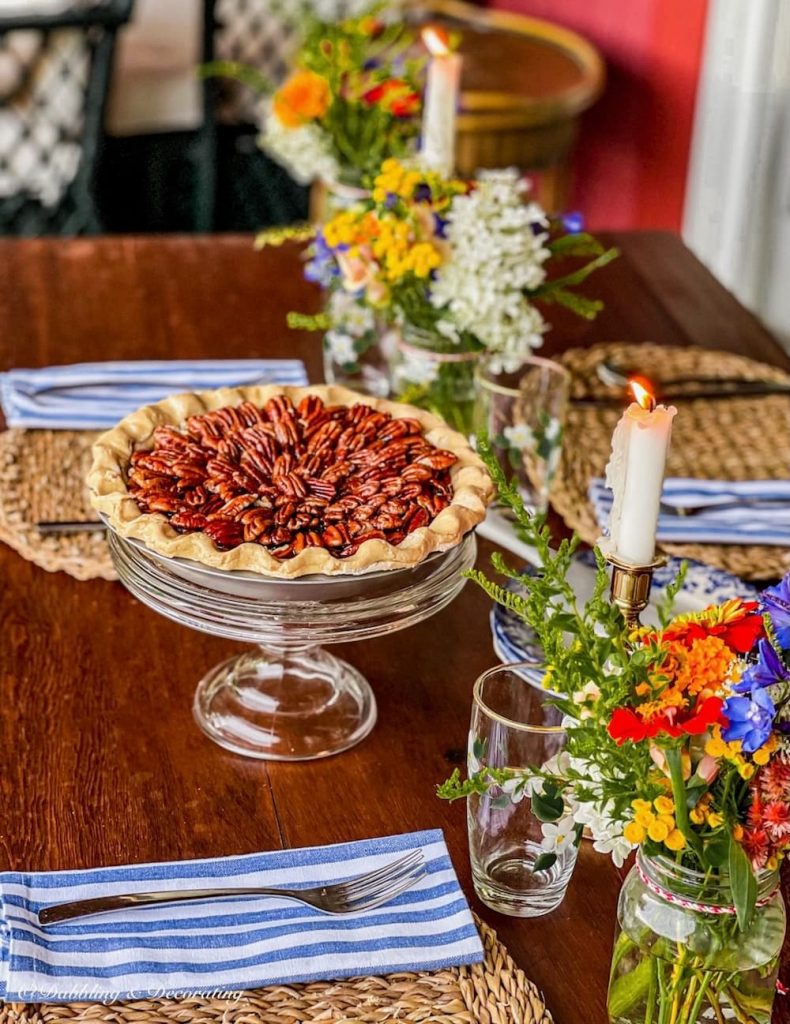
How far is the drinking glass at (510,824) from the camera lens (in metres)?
0.90

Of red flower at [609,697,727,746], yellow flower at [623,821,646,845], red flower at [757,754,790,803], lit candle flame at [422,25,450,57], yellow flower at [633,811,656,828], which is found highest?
lit candle flame at [422,25,450,57]

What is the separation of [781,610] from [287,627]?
1.24ft

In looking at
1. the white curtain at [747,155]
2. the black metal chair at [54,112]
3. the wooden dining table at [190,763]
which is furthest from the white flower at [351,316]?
the white curtain at [747,155]

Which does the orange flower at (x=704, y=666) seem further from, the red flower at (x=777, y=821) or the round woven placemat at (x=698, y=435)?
the round woven placemat at (x=698, y=435)

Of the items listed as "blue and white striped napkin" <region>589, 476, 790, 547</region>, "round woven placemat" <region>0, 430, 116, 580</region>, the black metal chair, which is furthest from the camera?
the black metal chair

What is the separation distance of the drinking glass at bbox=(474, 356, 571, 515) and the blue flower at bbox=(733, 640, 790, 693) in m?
0.64

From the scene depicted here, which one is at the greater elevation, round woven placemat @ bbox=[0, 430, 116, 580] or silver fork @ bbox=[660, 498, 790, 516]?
round woven placemat @ bbox=[0, 430, 116, 580]

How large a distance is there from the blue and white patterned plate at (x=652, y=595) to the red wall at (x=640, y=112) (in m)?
2.08

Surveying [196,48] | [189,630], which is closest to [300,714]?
[189,630]

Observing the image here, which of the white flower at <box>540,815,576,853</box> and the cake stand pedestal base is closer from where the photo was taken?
the white flower at <box>540,815,576,853</box>

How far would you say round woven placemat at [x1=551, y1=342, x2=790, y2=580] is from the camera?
1.38 meters

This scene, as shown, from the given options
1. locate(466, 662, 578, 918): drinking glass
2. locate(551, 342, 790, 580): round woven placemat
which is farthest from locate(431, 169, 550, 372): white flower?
locate(466, 662, 578, 918): drinking glass

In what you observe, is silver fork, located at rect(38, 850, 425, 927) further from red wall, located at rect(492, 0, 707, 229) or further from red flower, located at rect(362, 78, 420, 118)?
red wall, located at rect(492, 0, 707, 229)

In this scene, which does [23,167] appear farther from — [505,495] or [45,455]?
[505,495]
